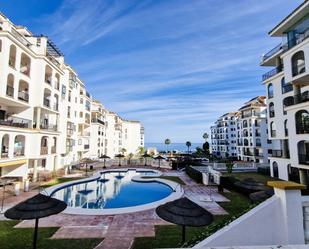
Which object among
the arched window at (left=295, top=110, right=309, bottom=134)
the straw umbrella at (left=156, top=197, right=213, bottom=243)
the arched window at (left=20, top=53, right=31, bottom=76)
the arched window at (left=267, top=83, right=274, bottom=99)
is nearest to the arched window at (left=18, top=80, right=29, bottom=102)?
the arched window at (left=20, top=53, right=31, bottom=76)

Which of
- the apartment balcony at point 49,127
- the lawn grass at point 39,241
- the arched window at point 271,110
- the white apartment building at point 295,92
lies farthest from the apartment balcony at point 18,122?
the arched window at point 271,110

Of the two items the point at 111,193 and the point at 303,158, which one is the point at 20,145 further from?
the point at 303,158

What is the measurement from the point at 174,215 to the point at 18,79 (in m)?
20.7

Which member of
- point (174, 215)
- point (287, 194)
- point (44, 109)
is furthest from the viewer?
point (44, 109)

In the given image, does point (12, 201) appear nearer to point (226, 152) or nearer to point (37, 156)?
point (37, 156)

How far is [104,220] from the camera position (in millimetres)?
12508

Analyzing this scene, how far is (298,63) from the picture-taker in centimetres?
2058

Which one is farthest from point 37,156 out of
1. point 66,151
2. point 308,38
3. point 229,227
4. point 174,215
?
point 308,38

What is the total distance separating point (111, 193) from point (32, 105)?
43.2 feet

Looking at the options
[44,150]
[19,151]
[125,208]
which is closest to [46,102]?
[44,150]

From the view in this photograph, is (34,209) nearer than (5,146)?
Yes

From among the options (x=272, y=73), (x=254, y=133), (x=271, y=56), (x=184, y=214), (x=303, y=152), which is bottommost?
(x=184, y=214)

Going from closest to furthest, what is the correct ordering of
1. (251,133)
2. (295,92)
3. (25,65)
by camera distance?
(295,92) → (25,65) → (251,133)

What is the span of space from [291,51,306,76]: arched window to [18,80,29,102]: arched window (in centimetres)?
2723
